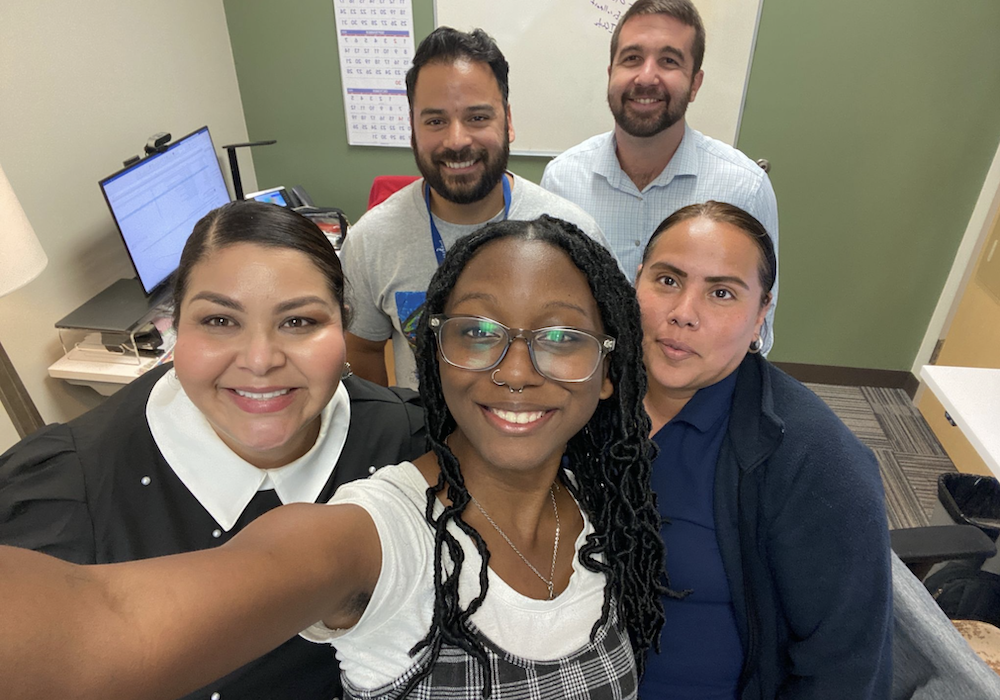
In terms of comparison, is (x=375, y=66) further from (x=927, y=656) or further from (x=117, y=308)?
(x=927, y=656)

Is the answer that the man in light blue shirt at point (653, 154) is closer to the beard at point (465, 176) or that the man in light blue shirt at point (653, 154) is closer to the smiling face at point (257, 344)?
the beard at point (465, 176)

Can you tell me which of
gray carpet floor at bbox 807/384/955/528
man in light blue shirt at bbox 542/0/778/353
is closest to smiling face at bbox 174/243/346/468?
man in light blue shirt at bbox 542/0/778/353

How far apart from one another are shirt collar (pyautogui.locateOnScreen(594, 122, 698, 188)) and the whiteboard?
1020mm

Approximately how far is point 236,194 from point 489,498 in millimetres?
2343

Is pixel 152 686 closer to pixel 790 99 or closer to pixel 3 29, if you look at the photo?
pixel 3 29

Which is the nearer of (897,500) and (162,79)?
(162,79)

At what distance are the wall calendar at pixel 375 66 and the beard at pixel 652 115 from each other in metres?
1.38

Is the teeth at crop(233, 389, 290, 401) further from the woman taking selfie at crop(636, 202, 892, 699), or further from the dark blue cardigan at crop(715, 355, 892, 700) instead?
the dark blue cardigan at crop(715, 355, 892, 700)

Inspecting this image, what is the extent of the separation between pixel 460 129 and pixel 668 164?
0.78 metres

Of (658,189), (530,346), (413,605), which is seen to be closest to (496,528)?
(413,605)

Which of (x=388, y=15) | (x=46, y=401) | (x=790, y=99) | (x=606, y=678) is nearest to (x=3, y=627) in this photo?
(x=606, y=678)

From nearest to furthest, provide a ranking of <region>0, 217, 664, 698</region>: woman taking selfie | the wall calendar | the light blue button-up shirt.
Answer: <region>0, 217, 664, 698</region>: woman taking selfie, the light blue button-up shirt, the wall calendar

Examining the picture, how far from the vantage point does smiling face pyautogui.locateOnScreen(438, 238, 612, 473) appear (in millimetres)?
837

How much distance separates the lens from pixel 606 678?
2.75 feet
